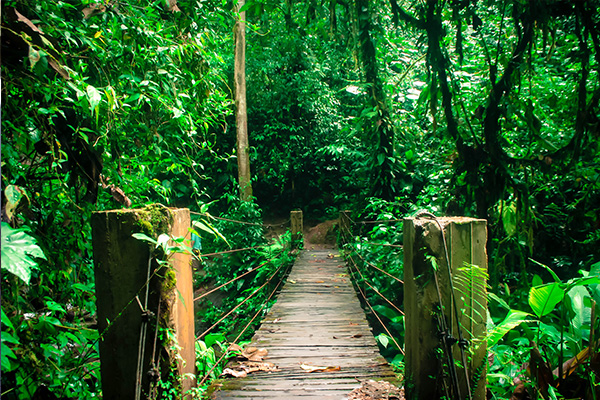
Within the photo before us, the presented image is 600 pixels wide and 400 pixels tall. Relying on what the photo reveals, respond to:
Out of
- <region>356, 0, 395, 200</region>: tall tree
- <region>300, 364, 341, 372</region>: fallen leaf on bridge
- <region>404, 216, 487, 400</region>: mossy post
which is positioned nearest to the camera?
<region>404, 216, 487, 400</region>: mossy post

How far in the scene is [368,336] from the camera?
2.80 m

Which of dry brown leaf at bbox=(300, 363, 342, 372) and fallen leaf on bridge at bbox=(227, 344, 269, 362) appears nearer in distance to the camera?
dry brown leaf at bbox=(300, 363, 342, 372)

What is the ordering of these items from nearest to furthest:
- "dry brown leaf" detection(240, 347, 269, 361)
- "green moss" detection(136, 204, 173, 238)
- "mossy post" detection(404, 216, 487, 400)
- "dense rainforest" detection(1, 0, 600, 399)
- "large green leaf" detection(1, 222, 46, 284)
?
"large green leaf" detection(1, 222, 46, 284)
"green moss" detection(136, 204, 173, 238)
"dense rainforest" detection(1, 0, 600, 399)
"mossy post" detection(404, 216, 487, 400)
"dry brown leaf" detection(240, 347, 269, 361)

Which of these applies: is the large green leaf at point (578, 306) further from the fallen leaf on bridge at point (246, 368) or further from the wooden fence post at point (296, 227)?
the wooden fence post at point (296, 227)

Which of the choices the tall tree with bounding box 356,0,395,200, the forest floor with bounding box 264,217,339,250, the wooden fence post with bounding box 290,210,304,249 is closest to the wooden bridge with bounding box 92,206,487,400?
the tall tree with bounding box 356,0,395,200

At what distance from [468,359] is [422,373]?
0.20 meters

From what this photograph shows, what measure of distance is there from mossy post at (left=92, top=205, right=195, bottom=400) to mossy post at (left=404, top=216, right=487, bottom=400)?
40.1 inches

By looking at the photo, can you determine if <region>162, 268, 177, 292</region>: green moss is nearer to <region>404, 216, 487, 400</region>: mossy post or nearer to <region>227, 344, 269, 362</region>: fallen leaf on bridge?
<region>404, 216, 487, 400</region>: mossy post

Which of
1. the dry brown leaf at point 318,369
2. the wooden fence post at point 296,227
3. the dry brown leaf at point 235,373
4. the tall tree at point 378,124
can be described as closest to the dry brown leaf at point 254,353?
the dry brown leaf at point 235,373

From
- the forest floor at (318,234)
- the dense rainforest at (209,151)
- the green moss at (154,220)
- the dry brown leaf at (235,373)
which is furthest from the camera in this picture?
the forest floor at (318,234)

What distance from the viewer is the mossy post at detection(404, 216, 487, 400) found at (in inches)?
62.7

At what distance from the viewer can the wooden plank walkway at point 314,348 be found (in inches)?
76.6

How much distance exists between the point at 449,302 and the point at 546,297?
59 cm

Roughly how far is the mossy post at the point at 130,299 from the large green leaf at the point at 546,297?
5.50 ft
